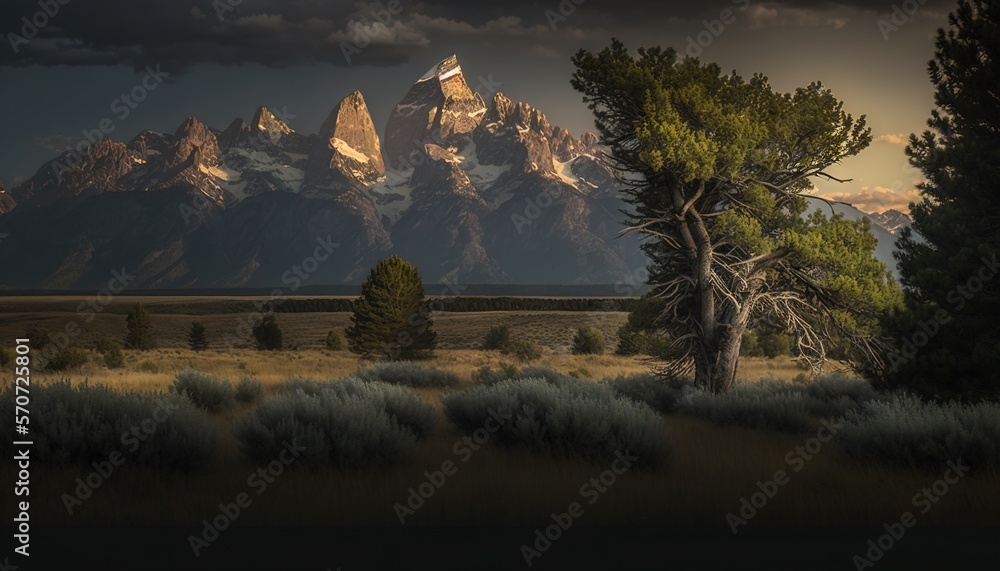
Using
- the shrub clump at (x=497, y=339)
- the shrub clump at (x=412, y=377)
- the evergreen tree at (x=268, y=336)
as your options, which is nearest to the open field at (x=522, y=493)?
the shrub clump at (x=412, y=377)

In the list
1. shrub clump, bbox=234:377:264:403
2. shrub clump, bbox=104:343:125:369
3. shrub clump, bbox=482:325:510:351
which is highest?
shrub clump, bbox=234:377:264:403

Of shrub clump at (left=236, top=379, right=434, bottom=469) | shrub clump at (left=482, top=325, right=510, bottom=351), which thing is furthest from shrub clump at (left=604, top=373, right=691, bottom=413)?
shrub clump at (left=482, top=325, right=510, bottom=351)

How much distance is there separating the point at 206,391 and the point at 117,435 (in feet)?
32.5

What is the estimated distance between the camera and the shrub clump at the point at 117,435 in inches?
400

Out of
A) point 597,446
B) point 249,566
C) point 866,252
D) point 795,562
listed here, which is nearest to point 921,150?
point 866,252

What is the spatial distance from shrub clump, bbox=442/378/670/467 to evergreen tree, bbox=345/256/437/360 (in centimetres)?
3707

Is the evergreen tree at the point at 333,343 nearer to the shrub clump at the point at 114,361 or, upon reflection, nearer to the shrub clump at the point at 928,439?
the shrub clump at the point at 114,361

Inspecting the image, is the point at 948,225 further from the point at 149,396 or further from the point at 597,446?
the point at 149,396

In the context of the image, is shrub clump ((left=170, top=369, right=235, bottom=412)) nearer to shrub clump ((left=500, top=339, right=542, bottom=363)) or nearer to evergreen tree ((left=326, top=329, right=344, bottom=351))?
shrub clump ((left=500, top=339, right=542, bottom=363))

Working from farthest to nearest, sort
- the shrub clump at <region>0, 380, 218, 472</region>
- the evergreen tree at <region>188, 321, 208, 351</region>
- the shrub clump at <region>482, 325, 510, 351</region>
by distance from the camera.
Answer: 1. the shrub clump at <region>482, 325, 510, 351</region>
2. the evergreen tree at <region>188, 321, 208, 351</region>
3. the shrub clump at <region>0, 380, 218, 472</region>

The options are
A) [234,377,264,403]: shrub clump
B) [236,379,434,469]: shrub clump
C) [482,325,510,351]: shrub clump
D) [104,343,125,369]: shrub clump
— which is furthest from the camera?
[482,325,510,351]: shrub clump

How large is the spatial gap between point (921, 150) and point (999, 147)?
553 inches

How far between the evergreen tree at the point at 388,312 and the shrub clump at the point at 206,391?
2891 cm

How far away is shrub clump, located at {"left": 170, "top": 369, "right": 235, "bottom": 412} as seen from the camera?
19531 mm
